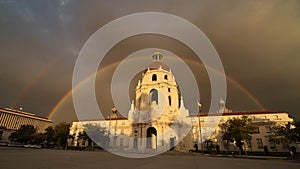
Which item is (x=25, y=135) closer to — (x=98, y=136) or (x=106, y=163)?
(x=98, y=136)

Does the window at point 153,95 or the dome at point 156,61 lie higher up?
the dome at point 156,61

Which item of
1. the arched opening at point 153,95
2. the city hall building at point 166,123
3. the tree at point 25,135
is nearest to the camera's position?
the city hall building at point 166,123

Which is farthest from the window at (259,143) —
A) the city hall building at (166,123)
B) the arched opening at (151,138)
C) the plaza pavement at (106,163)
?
the plaza pavement at (106,163)

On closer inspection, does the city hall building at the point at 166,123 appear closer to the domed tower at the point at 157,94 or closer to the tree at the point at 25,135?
the domed tower at the point at 157,94

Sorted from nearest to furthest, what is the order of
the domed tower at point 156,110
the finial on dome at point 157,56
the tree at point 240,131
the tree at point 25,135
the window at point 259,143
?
the tree at point 240,131 < the window at point 259,143 < the domed tower at point 156,110 < the tree at point 25,135 < the finial on dome at point 157,56

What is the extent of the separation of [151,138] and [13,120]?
95.6 metres

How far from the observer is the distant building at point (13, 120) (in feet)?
300

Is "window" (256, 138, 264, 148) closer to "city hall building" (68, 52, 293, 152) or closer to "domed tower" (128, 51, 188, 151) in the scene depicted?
"city hall building" (68, 52, 293, 152)

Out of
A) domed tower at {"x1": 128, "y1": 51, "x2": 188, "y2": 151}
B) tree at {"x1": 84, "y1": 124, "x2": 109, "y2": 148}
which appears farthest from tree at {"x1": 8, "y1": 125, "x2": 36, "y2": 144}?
domed tower at {"x1": 128, "y1": 51, "x2": 188, "y2": 151}

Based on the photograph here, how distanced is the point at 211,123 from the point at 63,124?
52812 mm

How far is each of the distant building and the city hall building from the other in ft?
167

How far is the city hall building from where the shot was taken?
48.9m

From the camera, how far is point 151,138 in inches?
2202

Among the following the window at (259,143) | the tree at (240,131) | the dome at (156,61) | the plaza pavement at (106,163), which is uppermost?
the dome at (156,61)
